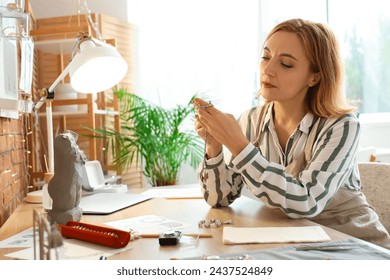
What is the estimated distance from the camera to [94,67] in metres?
1.09

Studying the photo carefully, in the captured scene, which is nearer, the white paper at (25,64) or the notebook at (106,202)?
the notebook at (106,202)

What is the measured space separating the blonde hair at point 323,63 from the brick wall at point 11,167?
647 mm

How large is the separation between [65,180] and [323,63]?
58cm

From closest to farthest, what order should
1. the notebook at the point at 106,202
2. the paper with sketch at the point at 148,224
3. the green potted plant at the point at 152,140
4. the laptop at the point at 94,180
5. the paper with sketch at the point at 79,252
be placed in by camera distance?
1. the paper with sketch at the point at 79,252
2. the paper with sketch at the point at 148,224
3. the notebook at the point at 106,202
4. the laptop at the point at 94,180
5. the green potted plant at the point at 152,140

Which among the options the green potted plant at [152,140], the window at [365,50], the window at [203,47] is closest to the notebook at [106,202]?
the green potted plant at [152,140]

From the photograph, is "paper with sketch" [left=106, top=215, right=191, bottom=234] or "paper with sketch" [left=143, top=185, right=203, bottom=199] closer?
"paper with sketch" [left=106, top=215, right=191, bottom=234]

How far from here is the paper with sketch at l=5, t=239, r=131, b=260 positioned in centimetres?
64

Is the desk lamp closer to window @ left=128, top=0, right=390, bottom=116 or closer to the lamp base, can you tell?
the lamp base

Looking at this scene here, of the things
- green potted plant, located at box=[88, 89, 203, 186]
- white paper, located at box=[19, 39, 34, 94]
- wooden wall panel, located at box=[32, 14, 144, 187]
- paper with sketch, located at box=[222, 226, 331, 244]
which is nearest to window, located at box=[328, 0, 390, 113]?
green potted plant, located at box=[88, 89, 203, 186]

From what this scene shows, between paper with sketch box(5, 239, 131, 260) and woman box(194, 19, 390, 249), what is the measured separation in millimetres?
312

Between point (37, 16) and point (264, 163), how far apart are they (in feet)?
8.12

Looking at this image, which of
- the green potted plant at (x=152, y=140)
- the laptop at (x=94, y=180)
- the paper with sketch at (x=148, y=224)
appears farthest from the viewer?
the green potted plant at (x=152, y=140)

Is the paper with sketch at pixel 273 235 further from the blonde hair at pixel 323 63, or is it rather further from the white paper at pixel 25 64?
the white paper at pixel 25 64

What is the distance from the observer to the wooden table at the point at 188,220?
664 mm
